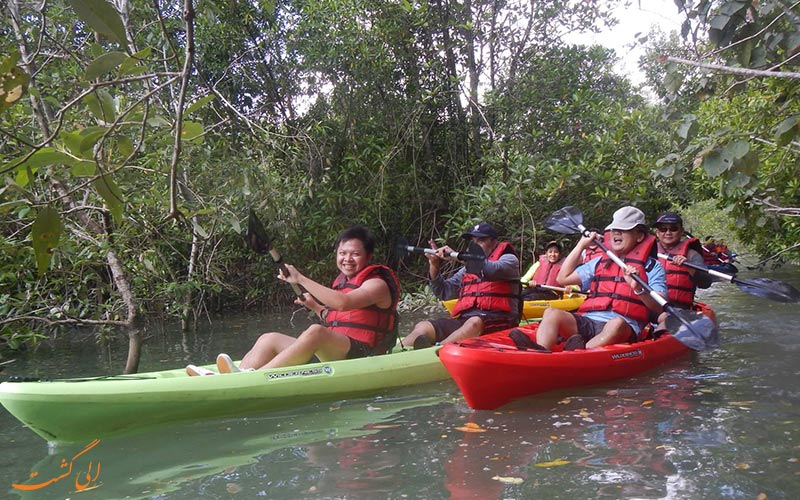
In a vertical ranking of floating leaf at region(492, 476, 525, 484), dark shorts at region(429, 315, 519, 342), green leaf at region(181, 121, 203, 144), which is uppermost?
green leaf at region(181, 121, 203, 144)

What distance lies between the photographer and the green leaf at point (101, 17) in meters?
1.01

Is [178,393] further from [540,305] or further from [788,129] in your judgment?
[540,305]

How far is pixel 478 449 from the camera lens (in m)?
2.95

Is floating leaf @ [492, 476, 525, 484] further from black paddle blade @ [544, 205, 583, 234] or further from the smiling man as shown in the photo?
black paddle blade @ [544, 205, 583, 234]

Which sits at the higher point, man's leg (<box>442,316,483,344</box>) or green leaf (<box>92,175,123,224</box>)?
green leaf (<box>92,175,123,224</box>)

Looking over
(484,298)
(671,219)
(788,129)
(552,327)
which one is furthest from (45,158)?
(671,219)

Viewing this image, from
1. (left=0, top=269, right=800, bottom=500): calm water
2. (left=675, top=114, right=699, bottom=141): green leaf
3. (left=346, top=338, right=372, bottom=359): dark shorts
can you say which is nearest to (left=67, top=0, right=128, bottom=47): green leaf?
(left=675, top=114, right=699, bottom=141): green leaf

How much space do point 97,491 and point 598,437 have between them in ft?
7.14

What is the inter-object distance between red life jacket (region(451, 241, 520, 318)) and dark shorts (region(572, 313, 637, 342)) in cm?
54

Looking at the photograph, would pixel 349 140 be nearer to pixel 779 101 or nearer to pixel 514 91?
pixel 514 91

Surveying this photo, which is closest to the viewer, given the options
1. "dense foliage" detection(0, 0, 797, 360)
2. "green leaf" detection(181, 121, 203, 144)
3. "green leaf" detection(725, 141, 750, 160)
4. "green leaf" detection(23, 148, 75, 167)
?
"green leaf" detection(23, 148, 75, 167)

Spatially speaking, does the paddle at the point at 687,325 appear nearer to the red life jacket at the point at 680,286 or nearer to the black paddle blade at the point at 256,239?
the red life jacket at the point at 680,286

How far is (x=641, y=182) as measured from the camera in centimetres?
823

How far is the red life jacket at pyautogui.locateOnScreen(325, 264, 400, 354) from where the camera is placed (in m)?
4.11
